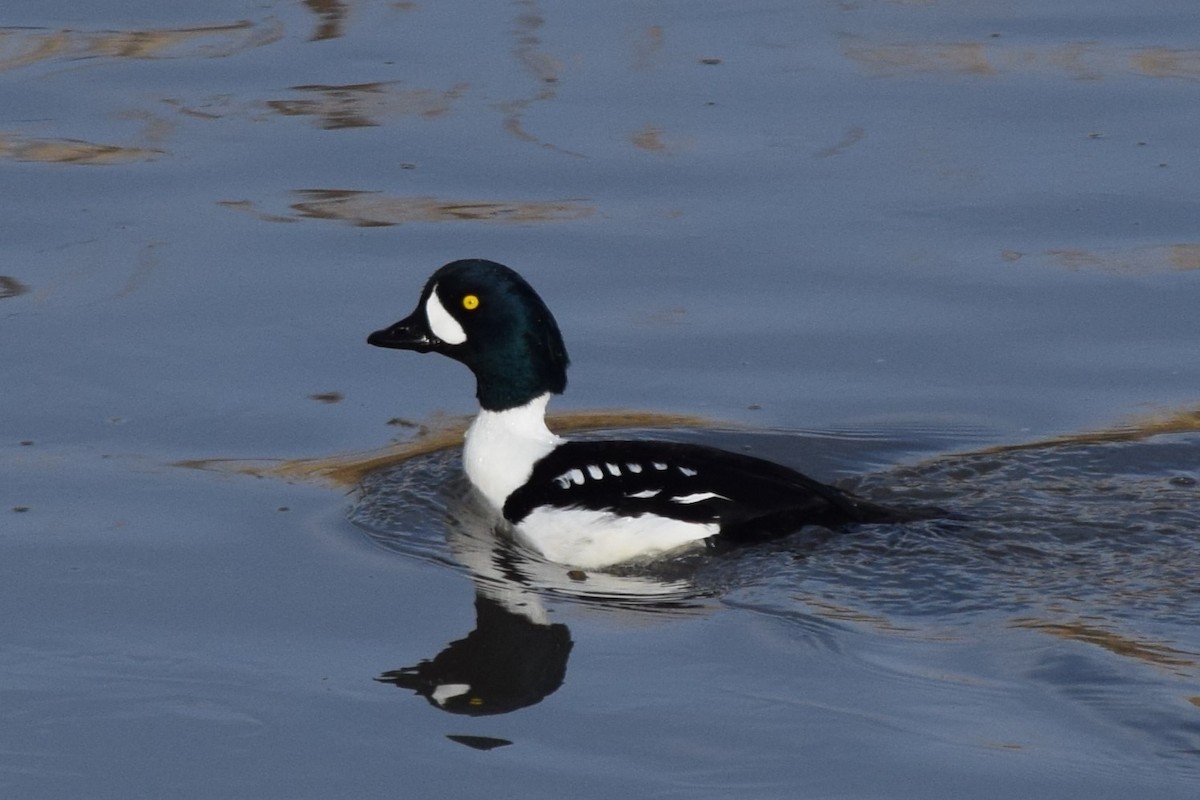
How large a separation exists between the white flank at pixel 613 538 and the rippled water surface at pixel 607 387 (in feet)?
0.37

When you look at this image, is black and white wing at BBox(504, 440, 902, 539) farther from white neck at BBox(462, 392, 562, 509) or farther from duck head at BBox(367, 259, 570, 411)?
duck head at BBox(367, 259, 570, 411)

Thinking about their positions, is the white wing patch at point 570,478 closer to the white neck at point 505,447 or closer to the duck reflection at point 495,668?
the white neck at point 505,447

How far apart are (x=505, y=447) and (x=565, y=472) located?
1.18ft

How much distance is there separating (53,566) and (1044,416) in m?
4.10

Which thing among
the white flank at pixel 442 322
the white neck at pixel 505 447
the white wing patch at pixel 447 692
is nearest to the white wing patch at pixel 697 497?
the white neck at pixel 505 447

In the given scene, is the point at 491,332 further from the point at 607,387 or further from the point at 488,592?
the point at 488,592

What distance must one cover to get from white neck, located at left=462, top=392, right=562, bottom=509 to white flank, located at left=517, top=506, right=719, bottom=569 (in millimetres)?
435

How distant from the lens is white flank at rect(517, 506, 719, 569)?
7547mm

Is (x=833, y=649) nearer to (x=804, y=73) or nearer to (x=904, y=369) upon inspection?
(x=904, y=369)

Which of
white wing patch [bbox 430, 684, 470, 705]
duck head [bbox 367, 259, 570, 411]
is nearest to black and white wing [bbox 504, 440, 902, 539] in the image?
duck head [bbox 367, 259, 570, 411]

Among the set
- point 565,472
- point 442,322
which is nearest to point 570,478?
point 565,472

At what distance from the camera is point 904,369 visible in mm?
8992

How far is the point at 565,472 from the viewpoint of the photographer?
783 cm

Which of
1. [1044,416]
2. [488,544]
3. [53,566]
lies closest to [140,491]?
[53,566]
